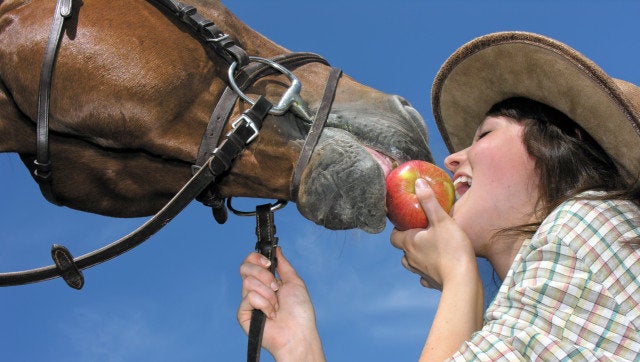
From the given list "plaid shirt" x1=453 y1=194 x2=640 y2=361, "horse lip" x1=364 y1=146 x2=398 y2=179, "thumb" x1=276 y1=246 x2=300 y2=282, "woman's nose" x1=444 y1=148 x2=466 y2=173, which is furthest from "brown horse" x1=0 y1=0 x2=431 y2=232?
"plaid shirt" x1=453 y1=194 x2=640 y2=361

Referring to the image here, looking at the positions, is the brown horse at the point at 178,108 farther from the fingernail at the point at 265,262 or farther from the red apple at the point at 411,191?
the fingernail at the point at 265,262

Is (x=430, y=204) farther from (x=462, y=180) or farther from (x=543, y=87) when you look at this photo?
(x=543, y=87)

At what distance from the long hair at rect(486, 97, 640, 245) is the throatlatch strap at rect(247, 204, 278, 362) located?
1119 millimetres

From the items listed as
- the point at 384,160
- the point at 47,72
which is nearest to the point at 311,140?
the point at 384,160

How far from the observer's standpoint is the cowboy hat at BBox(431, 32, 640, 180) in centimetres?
242

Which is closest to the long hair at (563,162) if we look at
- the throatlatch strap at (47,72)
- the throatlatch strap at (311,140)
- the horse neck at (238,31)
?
the throatlatch strap at (311,140)

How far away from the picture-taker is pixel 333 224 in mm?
2766

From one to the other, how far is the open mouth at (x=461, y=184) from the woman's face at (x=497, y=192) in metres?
0.15

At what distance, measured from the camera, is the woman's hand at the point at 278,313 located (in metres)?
3.17

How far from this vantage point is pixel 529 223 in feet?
8.52

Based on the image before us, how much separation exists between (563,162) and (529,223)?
284mm

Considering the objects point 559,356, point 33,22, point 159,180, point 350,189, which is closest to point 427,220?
point 350,189

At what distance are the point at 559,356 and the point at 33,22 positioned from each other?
93.3 inches

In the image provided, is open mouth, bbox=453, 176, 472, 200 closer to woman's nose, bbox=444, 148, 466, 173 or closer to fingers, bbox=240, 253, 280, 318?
woman's nose, bbox=444, 148, 466, 173
